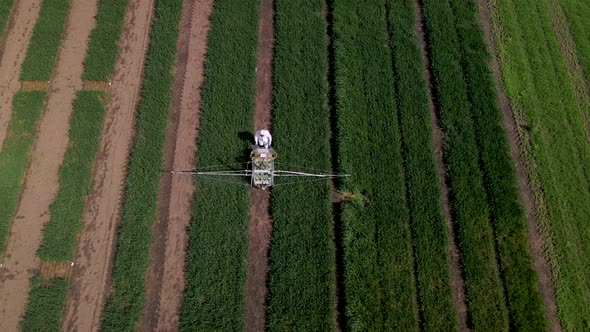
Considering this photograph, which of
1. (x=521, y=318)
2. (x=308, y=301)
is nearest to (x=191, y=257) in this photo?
(x=308, y=301)

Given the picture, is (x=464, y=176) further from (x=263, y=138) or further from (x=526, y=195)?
(x=263, y=138)

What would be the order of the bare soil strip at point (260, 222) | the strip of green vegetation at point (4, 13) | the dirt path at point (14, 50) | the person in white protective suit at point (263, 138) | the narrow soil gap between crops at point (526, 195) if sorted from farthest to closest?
the strip of green vegetation at point (4, 13)
the dirt path at point (14, 50)
the person in white protective suit at point (263, 138)
the narrow soil gap between crops at point (526, 195)
the bare soil strip at point (260, 222)

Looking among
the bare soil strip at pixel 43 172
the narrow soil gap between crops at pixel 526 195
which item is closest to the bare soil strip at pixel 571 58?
the narrow soil gap between crops at pixel 526 195

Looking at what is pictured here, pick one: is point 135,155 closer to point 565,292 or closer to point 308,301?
point 308,301

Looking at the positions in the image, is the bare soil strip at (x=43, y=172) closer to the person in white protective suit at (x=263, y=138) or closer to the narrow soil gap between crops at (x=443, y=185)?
the person in white protective suit at (x=263, y=138)

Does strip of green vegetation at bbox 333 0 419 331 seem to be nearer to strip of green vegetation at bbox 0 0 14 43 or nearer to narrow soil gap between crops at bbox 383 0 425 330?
narrow soil gap between crops at bbox 383 0 425 330

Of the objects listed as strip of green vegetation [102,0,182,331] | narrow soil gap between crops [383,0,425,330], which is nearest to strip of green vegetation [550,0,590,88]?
narrow soil gap between crops [383,0,425,330]

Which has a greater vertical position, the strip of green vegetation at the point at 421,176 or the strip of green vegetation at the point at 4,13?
the strip of green vegetation at the point at 4,13
